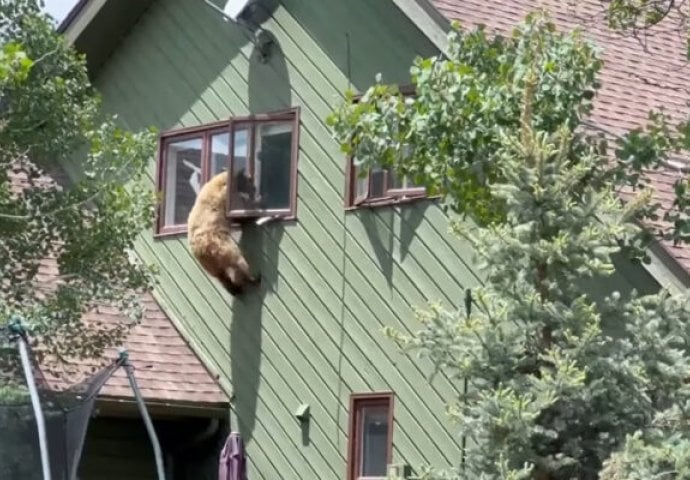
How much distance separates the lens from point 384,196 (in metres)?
14.3

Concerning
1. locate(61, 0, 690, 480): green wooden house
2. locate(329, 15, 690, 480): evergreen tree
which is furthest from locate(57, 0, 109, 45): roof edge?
locate(329, 15, 690, 480): evergreen tree

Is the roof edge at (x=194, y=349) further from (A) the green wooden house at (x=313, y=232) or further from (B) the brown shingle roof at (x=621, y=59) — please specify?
(B) the brown shingle roof at (x=621, y=59)

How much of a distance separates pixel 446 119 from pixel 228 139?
5.58 m

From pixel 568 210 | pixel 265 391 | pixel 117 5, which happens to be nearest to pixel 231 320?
pixel 265 391

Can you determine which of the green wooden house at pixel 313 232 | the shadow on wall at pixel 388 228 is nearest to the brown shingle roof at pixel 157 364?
the green wooden house at pixel 313 232

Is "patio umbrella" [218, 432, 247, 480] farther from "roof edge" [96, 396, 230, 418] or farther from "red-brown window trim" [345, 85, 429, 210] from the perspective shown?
"red-brown window trim" [345, 85, 429, 210]

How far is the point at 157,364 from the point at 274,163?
78.5 inches

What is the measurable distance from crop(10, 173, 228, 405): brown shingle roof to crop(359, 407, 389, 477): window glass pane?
162cm

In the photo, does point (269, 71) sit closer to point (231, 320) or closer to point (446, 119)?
point (231, 320)

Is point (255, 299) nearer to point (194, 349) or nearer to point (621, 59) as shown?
point (194, 349)

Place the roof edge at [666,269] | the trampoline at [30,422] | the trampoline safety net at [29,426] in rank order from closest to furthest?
the trampoline at [30,422]
the trampoline safety net at [29,426]
the roof edge at [666,269]

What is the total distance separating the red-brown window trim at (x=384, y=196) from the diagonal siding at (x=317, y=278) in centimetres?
7

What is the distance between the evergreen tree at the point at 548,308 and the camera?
9.70m

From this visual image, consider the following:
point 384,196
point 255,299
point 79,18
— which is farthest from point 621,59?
point 79,18
